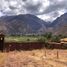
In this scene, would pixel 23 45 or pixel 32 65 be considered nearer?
pixel 32 65

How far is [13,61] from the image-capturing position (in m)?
18.0

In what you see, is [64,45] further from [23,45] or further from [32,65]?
[32,65]

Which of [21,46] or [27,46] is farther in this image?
[27,46]

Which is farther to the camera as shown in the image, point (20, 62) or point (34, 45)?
point (34, 45)

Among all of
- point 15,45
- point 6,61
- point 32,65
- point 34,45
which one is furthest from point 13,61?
point 34,45

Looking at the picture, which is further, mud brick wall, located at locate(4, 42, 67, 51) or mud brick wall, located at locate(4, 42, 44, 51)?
mud brick wall, located at locate(4, 42, 67, 51)

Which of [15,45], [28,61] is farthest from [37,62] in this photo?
[15,45]

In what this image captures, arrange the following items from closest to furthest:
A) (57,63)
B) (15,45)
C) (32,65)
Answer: (32,65) → (57,63) → (15,45)

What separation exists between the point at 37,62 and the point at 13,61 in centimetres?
188

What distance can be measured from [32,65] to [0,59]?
3.22m

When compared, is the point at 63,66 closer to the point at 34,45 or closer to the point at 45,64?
the point at 45,64

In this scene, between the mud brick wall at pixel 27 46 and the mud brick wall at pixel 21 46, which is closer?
the mud brick wall at pixel 21 46

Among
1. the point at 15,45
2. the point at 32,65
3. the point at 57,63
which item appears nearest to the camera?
the point at 32,65

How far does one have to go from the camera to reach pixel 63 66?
1755 cm
